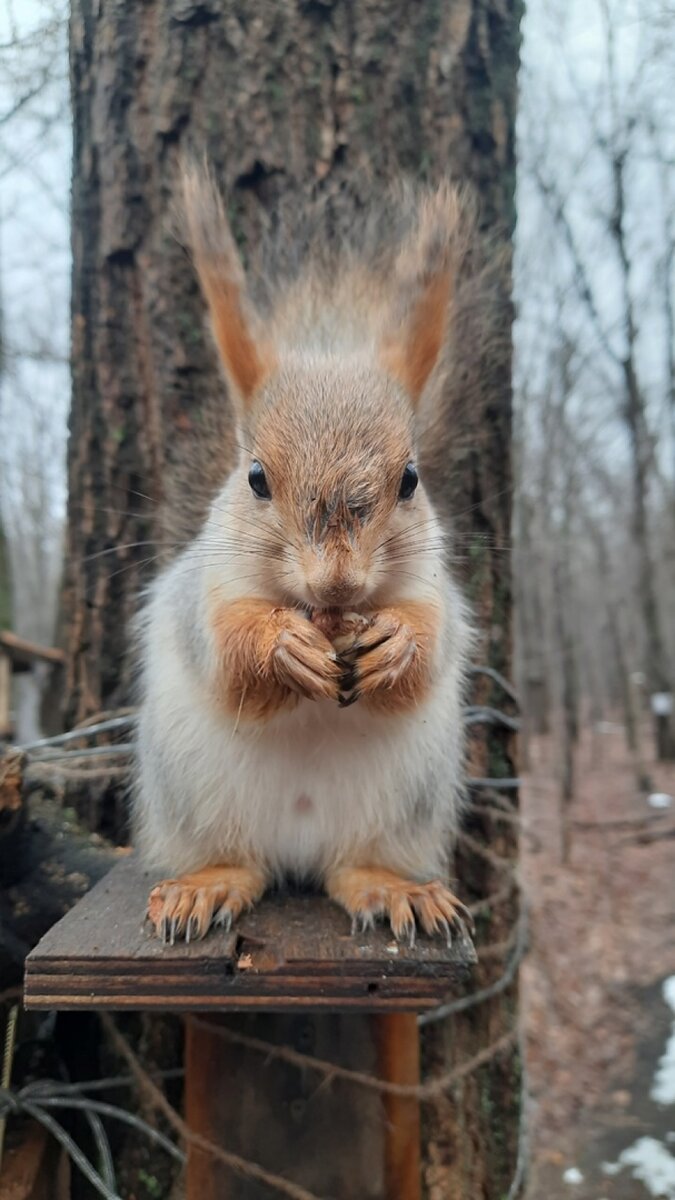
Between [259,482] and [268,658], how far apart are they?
0.89 feet

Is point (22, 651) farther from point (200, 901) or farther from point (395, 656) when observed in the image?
point (395, 656)

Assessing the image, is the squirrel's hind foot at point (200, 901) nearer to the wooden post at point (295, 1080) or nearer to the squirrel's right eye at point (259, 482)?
the wooden post at point (295, 1080)

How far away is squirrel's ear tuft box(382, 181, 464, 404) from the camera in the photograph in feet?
4.30

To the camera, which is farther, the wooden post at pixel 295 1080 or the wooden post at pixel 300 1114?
the wooden post at pixel 300 1114

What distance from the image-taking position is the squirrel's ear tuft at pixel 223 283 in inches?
50.7

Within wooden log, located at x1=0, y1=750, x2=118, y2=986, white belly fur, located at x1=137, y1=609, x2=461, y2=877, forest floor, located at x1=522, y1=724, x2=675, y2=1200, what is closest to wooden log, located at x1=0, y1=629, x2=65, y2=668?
forest floor, located at x1=522, y1=724, x2=675, y2=1200

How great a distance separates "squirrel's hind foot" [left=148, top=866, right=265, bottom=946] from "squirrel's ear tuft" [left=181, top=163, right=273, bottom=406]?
0.71 m

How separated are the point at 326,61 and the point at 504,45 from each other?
0.38m

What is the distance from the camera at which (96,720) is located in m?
1.77

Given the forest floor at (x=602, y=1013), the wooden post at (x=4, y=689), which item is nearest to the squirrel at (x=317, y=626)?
the forest floor at (x=602, y=1013)

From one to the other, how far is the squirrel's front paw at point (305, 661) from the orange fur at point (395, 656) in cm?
3

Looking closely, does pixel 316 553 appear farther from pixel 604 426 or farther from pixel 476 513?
pixel 604 426

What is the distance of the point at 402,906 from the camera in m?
1.15

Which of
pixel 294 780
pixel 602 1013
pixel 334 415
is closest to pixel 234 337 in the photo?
pixel 334 415
